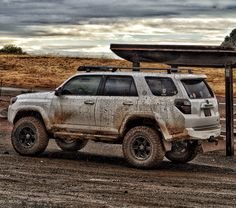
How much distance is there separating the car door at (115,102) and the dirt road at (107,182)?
2.92 ft

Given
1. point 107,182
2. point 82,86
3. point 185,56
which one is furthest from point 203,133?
point 185,56

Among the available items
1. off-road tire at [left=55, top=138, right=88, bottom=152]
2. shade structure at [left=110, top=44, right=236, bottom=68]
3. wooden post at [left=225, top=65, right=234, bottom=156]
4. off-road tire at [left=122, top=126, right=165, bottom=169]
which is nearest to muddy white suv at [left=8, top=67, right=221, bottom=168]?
off-road tire at [left=122, top=126, right=165, bottom=169]

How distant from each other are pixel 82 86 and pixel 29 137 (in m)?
1.70

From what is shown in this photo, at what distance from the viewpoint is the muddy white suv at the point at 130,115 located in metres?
13.5

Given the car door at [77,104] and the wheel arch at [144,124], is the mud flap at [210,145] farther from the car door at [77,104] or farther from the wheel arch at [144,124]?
the car door at [77,104]

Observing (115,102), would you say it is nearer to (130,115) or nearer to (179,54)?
(130,115)

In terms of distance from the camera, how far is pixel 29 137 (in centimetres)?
1526

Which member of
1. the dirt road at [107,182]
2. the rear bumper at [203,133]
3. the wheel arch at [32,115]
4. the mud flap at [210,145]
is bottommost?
the dirt road at [107,182]

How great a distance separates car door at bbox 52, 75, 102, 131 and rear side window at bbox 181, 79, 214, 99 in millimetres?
1938

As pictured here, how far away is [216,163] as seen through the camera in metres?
15.4

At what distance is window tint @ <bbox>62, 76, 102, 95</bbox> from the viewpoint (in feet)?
48.0

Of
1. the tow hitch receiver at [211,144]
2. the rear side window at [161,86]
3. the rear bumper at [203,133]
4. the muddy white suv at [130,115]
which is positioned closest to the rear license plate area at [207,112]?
the muddy white suv at [130,115]

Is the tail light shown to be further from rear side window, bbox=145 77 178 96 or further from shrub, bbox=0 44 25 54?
shrub, bbox=0 44 25 54

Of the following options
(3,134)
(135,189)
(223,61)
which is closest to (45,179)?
(135,189)
